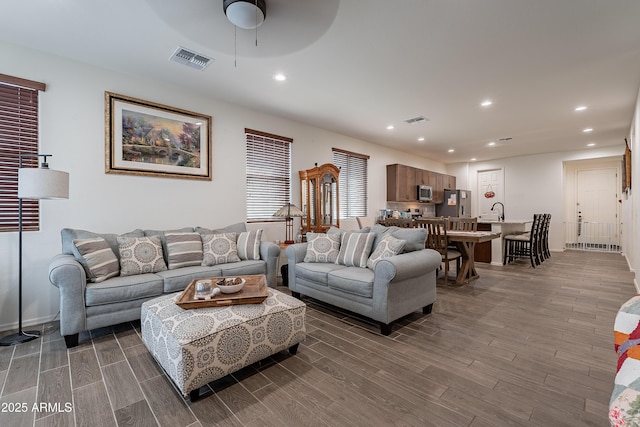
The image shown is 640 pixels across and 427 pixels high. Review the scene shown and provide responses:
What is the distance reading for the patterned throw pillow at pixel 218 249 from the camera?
3.36m

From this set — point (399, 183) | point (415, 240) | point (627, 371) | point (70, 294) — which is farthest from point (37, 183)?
point (399, 183)

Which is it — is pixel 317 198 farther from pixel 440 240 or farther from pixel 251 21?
pixel 251 21

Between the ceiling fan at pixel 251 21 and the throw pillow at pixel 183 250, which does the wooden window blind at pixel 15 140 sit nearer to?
the throw pillow at pixel 183 250

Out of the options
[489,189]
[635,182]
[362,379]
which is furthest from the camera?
[489,189]

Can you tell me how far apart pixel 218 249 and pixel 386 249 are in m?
1.99

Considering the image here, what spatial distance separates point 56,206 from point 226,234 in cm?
172

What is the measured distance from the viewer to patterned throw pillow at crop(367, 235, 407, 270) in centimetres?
294

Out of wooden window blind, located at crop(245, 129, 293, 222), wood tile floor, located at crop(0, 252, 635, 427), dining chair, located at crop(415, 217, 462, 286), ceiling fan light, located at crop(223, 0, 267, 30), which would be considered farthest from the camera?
wooden window blind, located at crop(245, 129, 293, 222)

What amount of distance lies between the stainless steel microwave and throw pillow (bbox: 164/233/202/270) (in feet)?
18.8

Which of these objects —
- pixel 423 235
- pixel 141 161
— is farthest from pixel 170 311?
pixel 423 235

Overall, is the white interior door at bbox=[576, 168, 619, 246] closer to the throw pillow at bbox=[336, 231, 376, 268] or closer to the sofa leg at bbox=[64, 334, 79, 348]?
the throw pillow at bbox=[336, 231, 376, 268]

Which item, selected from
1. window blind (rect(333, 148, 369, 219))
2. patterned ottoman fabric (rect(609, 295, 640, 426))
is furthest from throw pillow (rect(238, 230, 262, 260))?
patterned ottoman fabric (rect(609, 295, 640, 426))

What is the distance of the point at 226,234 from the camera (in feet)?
12.0

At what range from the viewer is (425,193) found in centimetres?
749
